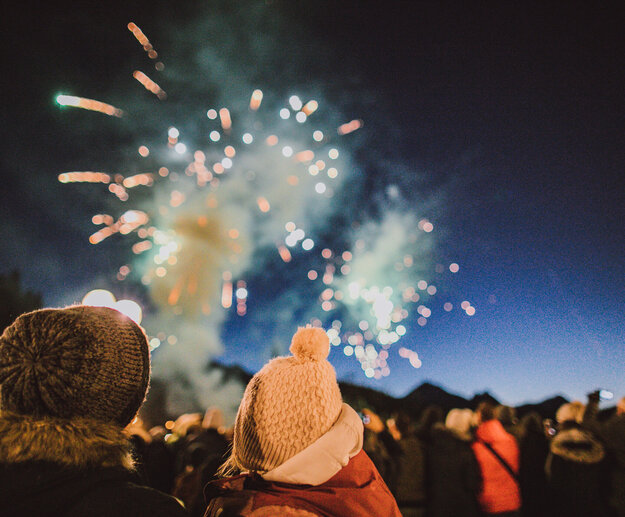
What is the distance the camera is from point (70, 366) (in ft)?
4.54

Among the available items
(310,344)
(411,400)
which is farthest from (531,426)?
(411,400)

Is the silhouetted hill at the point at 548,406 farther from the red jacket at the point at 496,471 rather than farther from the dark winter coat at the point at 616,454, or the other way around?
the red jacket at the point at 496,471

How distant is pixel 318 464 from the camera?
58.6 inches

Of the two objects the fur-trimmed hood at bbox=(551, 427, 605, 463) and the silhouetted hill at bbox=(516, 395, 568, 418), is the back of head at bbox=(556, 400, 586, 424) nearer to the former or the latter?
the fur-trimmed hood at bbox=(551, 427, 605, 463)

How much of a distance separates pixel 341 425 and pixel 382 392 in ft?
138

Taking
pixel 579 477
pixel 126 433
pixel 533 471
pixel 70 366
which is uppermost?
pixel 70 366

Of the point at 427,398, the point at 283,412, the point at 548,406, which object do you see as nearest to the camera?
the point at 283,412

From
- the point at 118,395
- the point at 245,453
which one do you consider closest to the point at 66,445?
the point at 118,395

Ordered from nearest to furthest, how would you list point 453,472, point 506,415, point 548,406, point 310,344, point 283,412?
1. point 283,412
2. point 310,344
3. point 453,472
4. point 506,415
5. point 548,406

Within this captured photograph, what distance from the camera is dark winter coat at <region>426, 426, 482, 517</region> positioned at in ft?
14.6

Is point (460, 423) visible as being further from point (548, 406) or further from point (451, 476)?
point (548, 406)

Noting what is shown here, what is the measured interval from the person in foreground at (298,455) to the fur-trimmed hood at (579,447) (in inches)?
149

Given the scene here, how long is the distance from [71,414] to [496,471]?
15.4ft

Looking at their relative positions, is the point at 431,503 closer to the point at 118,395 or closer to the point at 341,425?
the point at 341,425
